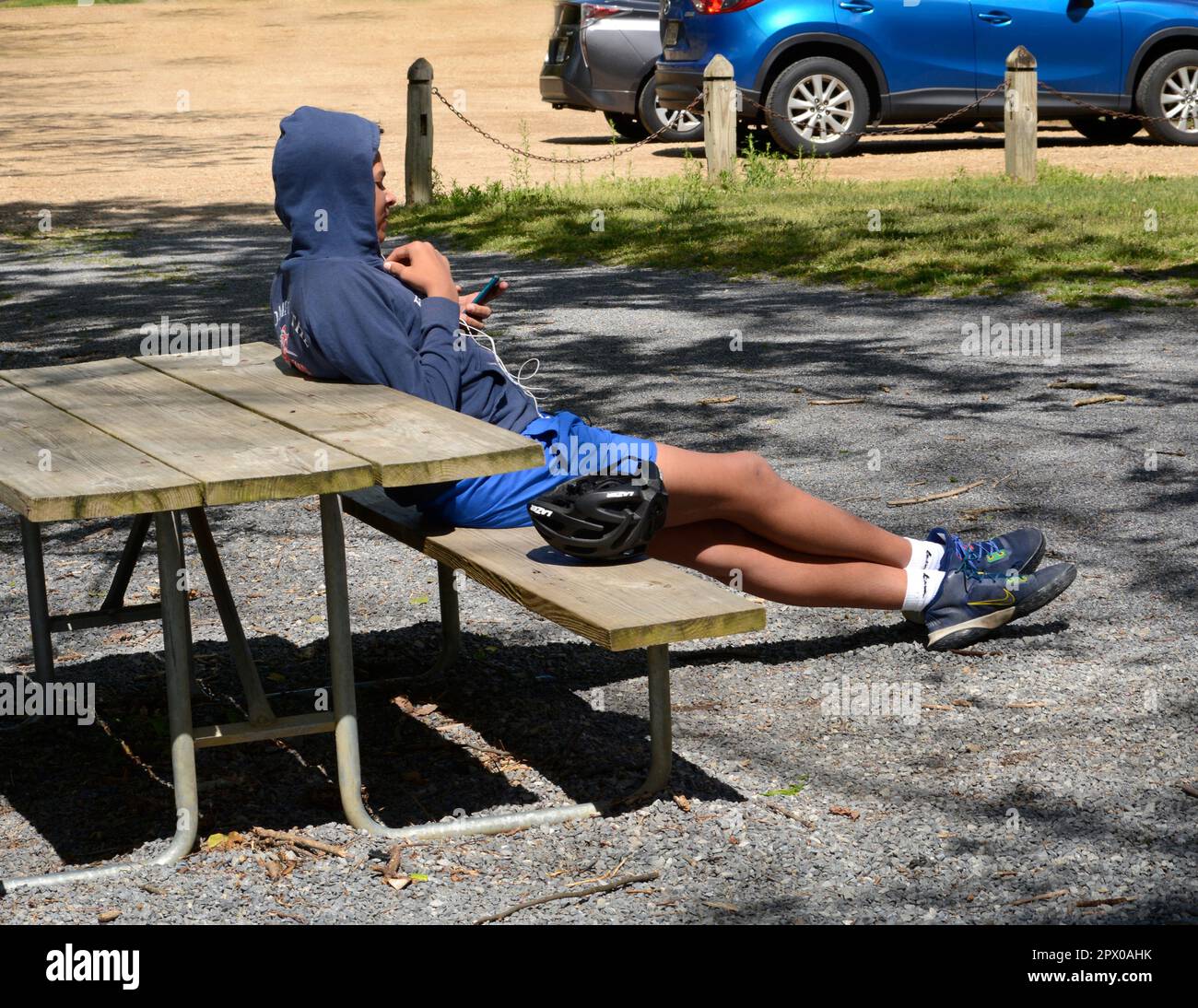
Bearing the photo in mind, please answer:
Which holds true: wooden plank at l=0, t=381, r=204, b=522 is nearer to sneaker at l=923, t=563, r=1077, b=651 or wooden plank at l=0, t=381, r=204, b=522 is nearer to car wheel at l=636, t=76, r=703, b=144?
sneaker at l=923, t=563, r=1077, b=651

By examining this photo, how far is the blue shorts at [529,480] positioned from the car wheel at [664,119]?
46.9ft

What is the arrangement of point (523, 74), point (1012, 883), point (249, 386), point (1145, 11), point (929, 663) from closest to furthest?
point (1012, 883) < point (249, 386) < point (929, 663) < point (1145, 11) < point (523, 74)

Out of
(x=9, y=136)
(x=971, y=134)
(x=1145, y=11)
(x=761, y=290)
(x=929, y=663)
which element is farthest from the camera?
(x=9, y=136)

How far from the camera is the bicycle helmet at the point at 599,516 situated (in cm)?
342

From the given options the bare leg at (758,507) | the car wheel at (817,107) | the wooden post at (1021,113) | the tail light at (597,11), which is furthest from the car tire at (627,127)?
the bare leg at (758,507)

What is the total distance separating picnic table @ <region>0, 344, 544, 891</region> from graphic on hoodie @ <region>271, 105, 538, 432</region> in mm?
80

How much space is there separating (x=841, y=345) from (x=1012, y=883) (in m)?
5.71

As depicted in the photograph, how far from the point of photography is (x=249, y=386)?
3.99m

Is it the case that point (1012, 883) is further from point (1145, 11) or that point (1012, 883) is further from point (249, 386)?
point (1145, 11)

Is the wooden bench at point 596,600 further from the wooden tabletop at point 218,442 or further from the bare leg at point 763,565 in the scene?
the bare leg at point 763,565

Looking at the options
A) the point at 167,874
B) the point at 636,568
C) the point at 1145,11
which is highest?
the point at 1145,11

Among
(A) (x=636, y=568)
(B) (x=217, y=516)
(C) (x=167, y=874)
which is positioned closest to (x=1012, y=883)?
(A) (x=636, y=568)

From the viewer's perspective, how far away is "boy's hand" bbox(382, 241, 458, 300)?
384cm

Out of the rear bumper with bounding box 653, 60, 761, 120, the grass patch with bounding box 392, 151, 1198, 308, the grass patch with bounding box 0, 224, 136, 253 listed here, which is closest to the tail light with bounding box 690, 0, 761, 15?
the rear bumper with bounding box 653, 60, 761, 120
